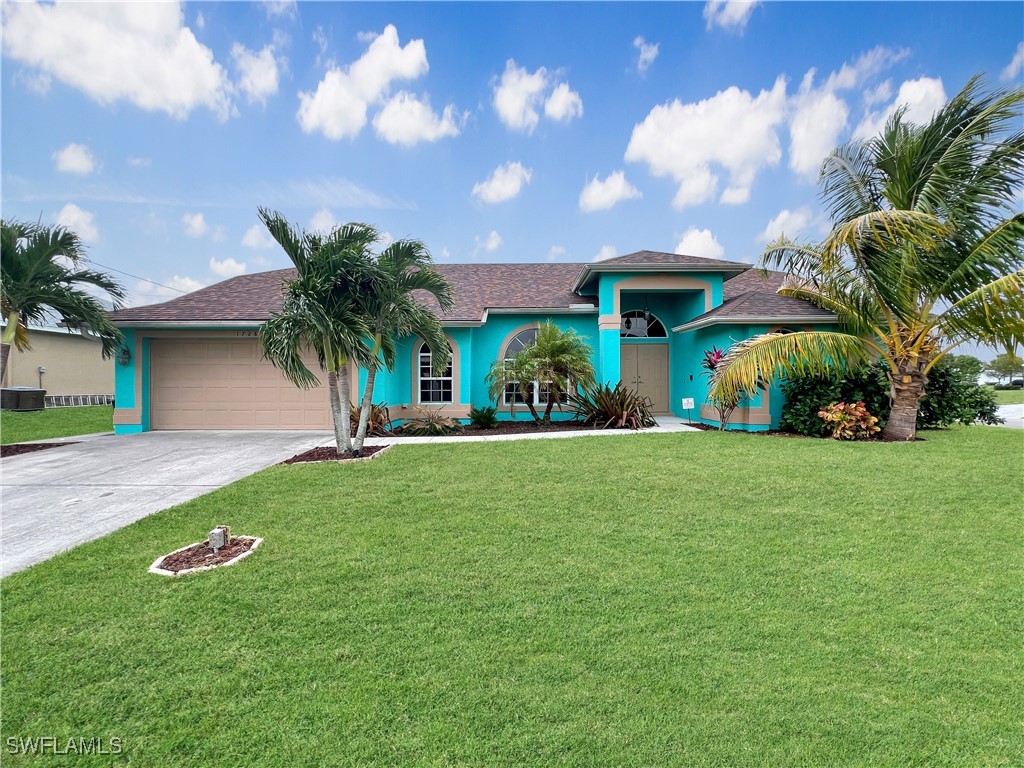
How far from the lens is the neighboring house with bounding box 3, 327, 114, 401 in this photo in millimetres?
21106

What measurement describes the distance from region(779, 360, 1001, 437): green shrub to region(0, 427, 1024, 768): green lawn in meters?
4.81

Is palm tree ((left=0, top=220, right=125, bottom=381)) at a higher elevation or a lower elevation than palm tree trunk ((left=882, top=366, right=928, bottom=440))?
higher

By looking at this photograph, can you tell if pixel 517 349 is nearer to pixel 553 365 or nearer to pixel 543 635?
pixel 553 365

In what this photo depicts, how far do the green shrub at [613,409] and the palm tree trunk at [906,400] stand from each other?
4.89m

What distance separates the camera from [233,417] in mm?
13000

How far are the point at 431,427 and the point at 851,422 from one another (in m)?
9.12

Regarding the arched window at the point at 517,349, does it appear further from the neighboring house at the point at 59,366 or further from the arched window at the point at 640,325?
the neighboring house at the point at 59,366

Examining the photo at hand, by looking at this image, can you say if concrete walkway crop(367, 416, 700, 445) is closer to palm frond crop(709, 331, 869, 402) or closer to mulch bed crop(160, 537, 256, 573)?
palm frond crop(709, 331, 869, 402)

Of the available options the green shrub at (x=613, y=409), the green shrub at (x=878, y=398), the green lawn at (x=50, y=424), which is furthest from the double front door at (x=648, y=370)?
the green lawn at (x=50, y=424)

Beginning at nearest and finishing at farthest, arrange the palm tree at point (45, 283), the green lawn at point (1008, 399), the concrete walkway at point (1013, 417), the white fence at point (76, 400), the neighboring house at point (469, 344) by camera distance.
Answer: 1. the palm tree at point (45, 283)
2. the neighboring house at point (469, 344)
3. the concrete walkway at point (1013, 417)
4. the white fence at point (76, 400)
5. the green lawn at point (1008, 399)

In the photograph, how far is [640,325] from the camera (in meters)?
15.5

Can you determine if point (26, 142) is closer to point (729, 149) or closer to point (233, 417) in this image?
point (233, 417)

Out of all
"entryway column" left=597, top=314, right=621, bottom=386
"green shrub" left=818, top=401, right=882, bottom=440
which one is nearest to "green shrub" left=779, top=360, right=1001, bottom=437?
"green shrub" left=818, top=401, right=882, bottom=440

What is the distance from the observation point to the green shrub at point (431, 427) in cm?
1225
